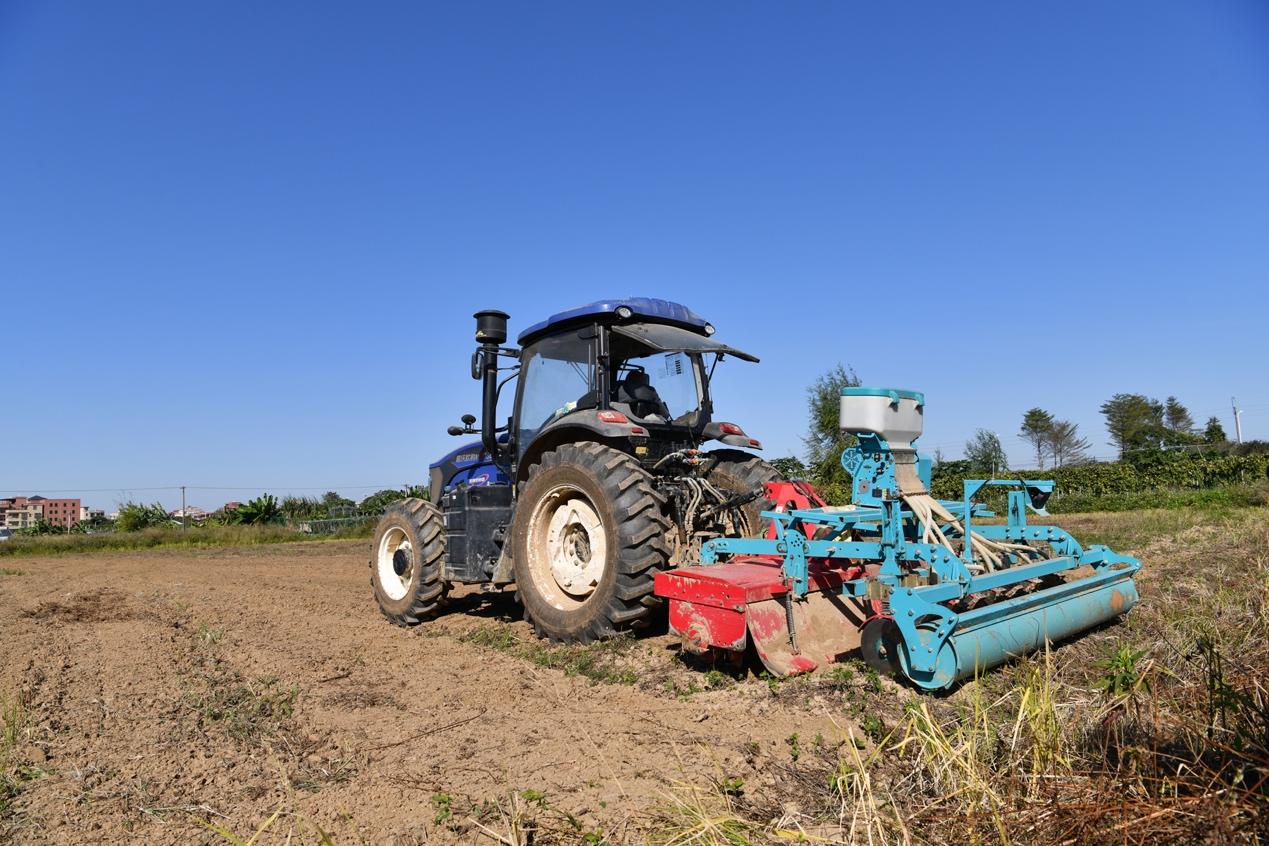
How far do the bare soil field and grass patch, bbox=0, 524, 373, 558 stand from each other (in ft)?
53.3

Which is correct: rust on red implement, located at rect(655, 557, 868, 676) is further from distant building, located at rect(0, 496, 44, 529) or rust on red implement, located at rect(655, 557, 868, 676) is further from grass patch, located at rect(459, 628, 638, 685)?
distant building, located at rect(0, 496, 44, 529)

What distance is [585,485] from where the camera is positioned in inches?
194

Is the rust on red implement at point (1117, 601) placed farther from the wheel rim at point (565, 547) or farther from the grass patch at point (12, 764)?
the grass patch at point (12, 764)

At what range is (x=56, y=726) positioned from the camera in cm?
341

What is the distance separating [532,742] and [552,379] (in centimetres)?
332

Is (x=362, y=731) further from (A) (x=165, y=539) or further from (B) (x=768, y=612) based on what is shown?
(A) (x=165, y=539)

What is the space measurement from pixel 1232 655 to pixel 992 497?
68.2 ft

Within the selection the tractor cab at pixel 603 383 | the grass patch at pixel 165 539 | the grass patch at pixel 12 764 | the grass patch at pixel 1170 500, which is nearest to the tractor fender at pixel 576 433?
the tractor cab at pixel 603 383

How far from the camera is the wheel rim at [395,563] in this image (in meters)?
6.63

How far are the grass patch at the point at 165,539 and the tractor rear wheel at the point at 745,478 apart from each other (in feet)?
59.9

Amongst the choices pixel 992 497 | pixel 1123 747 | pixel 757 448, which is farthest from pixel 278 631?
pixel 992 497

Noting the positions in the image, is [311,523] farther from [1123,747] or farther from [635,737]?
[1123,747]

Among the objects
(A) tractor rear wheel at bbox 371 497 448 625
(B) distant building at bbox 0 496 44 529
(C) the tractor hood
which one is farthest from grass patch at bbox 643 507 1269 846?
(B) distant building at bbox 0 496 44 529

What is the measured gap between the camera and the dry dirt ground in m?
2.39
